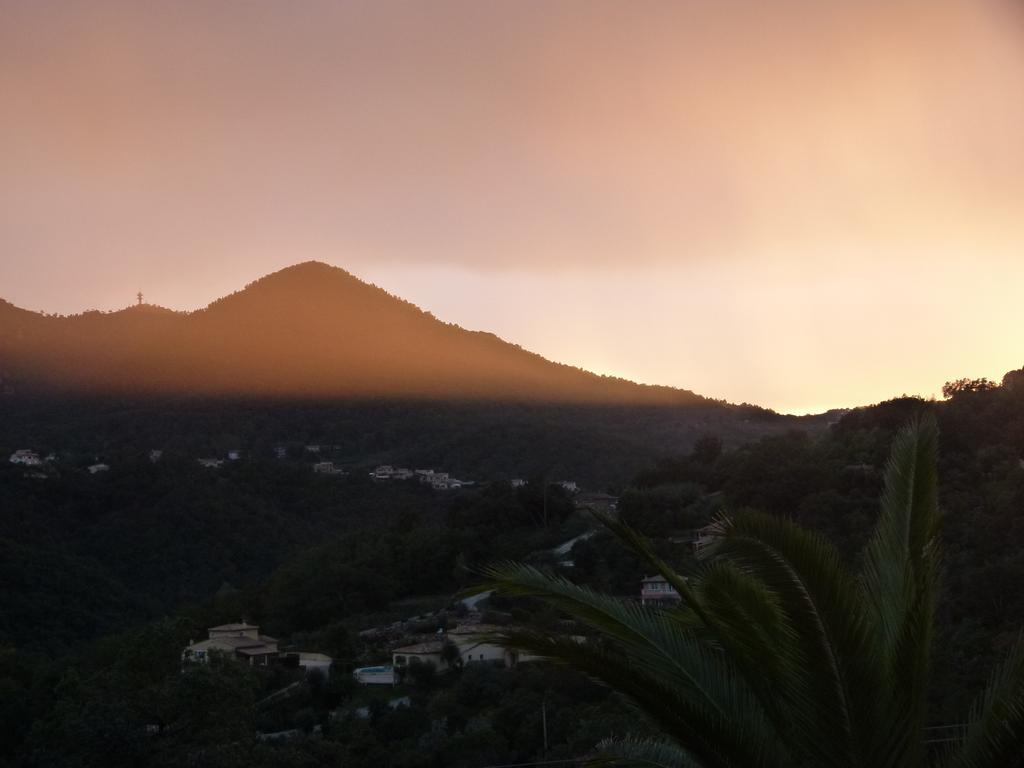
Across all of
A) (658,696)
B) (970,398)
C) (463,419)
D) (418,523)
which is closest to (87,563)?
(418,523)

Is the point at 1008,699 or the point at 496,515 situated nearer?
the point at 1008,699

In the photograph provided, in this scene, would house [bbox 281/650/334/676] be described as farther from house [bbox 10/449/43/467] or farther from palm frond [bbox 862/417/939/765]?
house [bbox 10/449/43/467]

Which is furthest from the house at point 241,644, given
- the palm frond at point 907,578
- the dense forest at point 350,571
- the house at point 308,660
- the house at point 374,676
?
the palm frond at point 907,578

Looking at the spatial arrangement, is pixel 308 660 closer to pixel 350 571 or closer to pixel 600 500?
pixel 350 571

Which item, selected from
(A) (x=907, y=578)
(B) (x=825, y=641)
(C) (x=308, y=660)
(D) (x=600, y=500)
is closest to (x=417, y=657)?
(C) (x=308, y=660)

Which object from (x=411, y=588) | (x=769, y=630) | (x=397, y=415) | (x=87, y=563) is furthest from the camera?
(x=397, y=415)

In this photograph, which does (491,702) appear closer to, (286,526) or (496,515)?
(496,515)

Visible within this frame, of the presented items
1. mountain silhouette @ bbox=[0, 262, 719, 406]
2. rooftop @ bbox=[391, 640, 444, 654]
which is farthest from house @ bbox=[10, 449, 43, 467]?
rooftop @ bbox=[391, 640, 444, 654]
